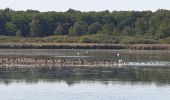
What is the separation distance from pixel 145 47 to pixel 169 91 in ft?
192

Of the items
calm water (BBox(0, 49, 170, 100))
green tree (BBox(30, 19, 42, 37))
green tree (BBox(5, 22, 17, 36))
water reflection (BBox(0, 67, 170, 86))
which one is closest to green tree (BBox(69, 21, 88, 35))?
green tree (BBox(30, 19, 42, 37))

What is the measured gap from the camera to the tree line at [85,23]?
124 m

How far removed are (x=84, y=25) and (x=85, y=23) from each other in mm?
2421

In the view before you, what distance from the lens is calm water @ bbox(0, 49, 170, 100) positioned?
115 feet

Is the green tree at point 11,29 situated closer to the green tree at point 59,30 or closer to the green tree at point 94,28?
the green tree at point 59,30

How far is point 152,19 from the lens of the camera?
126 m

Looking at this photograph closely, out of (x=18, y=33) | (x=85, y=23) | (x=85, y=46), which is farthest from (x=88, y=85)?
(x=85, y=23)

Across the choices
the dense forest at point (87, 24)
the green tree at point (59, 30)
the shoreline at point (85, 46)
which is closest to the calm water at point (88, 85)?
the shoreline at point (85, 46)

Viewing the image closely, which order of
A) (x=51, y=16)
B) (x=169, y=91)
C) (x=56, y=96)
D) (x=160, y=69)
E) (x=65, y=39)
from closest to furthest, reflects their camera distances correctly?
(x=56, y=96)
(x=169, y=91)
(x=160, y=69)
(x=65, y=39)
(x=51, y=16)

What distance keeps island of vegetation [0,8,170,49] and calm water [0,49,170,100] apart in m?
64.1

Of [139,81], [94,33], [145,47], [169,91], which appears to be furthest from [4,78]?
[94,33]

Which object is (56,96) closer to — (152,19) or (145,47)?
(145,47)

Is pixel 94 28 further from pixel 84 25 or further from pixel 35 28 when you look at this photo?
pixel 35 28

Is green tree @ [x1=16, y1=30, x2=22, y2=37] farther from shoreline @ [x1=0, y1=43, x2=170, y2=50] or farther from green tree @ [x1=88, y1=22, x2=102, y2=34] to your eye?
shoreline @ [x1=0, y1=43, x2=170, y2=50]
